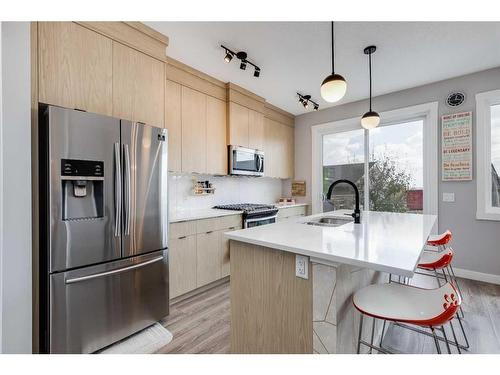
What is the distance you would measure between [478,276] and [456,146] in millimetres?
1625

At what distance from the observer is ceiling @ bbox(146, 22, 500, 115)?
2119mm

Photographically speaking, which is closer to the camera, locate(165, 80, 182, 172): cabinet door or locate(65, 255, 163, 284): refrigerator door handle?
locate(65, 255, 163, 284): refrigerator door handle

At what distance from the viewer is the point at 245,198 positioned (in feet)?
13.5

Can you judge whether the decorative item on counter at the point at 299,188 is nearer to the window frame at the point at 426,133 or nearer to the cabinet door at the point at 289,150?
the cabinet door at the point at 289,150

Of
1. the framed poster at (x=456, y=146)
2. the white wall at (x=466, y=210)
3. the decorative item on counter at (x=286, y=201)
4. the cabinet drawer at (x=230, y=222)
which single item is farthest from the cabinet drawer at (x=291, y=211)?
the framed poster at (x=456, y=146)

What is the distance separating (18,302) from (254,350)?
1462 millimetres

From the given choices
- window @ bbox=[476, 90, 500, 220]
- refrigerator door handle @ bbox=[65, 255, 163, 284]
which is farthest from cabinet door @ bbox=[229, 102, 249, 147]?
window @ bbox=[476, 90, 500, 220]

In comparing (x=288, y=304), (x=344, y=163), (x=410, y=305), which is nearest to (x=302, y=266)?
(x=288, y=304)

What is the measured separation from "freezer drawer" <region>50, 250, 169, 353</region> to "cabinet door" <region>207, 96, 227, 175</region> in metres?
1.44

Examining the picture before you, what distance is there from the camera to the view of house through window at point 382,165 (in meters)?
3.54

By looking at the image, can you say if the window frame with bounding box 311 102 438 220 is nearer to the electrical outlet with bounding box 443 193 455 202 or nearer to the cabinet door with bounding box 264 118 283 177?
the electrical outlet with bounding box 443 193 455 202
